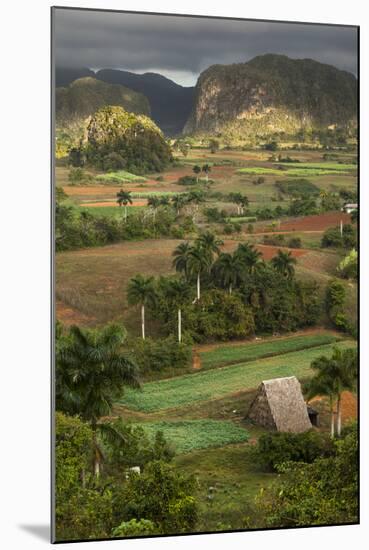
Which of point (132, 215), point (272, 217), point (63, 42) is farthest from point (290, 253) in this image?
point (63, 42)

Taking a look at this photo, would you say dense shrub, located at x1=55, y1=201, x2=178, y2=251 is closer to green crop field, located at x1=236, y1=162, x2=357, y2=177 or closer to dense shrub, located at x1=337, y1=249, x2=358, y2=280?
green crop field, located at x1=236, y1=162, x2=357, y2=177

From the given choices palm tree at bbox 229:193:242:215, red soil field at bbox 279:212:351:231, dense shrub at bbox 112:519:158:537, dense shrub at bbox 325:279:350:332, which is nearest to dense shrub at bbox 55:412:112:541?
dense shrub at bbox 112:519:158:537

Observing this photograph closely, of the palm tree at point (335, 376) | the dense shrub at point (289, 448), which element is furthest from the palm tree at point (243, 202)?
the dense shrub at point (289, 448)

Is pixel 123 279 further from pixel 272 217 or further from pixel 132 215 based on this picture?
pixel 272 217

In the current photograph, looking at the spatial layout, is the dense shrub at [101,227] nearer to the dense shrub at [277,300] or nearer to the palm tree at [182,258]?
the palm tree at [182,258]

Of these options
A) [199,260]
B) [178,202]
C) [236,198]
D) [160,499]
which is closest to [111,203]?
[178,202]

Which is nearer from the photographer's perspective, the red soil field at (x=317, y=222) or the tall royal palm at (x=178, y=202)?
the tall royal palm at (x=178, y=202)
